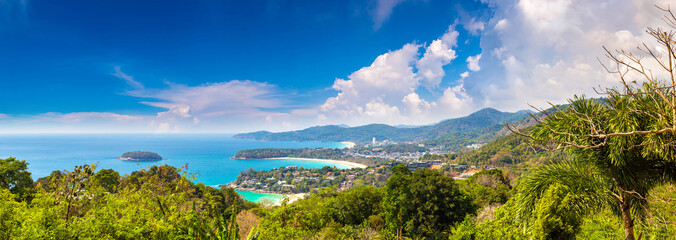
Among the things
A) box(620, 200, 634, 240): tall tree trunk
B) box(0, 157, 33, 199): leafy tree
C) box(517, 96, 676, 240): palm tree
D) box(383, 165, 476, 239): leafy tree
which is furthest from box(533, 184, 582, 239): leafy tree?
box(0, 157, 33, 199): leafy tree

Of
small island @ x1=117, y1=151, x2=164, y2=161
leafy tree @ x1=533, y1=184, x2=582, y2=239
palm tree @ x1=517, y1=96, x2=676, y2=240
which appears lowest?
small island @ x1=117, y1=151, x2=164, y2=161

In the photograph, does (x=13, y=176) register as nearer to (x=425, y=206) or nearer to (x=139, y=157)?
(x=425, y=206)

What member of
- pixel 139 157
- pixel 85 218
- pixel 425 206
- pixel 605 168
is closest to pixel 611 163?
pixel 605 168

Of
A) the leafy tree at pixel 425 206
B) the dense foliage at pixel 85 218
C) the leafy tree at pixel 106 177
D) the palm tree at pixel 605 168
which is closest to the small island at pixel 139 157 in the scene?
the leafy tree at pixel 106 177

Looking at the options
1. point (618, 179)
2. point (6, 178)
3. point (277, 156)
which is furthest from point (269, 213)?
point (277, 156)

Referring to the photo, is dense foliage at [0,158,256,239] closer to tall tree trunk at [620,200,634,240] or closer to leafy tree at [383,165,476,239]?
tall tree trunk at [620,200,634,240]

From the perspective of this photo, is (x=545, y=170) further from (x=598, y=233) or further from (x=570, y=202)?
(x=598, y=233)

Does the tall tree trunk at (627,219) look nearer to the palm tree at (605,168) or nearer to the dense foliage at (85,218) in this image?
the palm tree at (605,168)
